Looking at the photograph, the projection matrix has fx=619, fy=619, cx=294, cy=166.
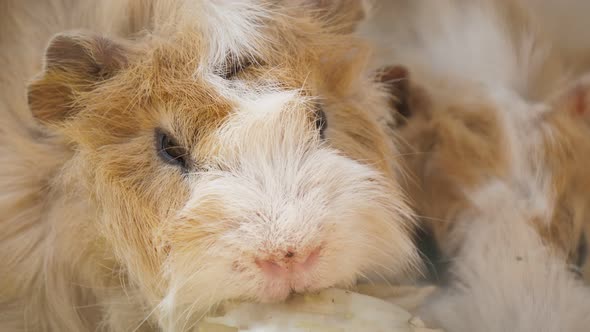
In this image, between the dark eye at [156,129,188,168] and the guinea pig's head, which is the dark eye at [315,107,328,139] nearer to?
the guinea pig's head

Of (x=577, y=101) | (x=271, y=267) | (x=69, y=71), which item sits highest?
(x=577, y=101)

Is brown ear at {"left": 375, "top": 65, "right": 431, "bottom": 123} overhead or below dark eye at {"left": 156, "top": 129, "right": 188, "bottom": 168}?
overhead

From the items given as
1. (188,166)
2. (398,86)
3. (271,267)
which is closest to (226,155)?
(188,166)

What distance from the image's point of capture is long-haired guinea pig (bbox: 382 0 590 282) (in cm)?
178

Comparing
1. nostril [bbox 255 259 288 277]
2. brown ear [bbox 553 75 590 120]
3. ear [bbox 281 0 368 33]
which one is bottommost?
nostril [bbox 255 259 288 277]

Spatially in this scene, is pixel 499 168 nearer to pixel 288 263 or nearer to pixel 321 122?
pixel 321 122

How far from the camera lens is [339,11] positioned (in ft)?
5.44

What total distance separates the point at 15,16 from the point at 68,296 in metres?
0.79

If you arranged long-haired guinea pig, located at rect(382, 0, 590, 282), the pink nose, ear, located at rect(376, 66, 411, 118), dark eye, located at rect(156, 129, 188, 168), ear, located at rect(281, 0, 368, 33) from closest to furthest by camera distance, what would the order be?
1. the pink nose
2. dark eye, located at rect(156, 129, 188, 168)
3. ear, located at rect(281, 0, 368, 33)
4. long-haired guinea pig, located at rect(382, 0, 590, 282)
5. ear, located at rect(376, 66, 411, 118)

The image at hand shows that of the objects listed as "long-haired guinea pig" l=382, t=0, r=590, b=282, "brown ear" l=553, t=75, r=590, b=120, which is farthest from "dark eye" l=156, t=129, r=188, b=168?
"brown ear" l=553, t=75, r=590, b=120

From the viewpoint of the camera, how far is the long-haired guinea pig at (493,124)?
1.78 m

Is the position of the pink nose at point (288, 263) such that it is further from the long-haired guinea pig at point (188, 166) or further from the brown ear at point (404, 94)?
the brown ear at point (404, 94)

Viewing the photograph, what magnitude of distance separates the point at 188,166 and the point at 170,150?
0.07 meters

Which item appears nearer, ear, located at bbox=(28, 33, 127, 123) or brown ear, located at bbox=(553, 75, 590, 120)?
ear, located at bbox=(28, 33, 127, 123)
